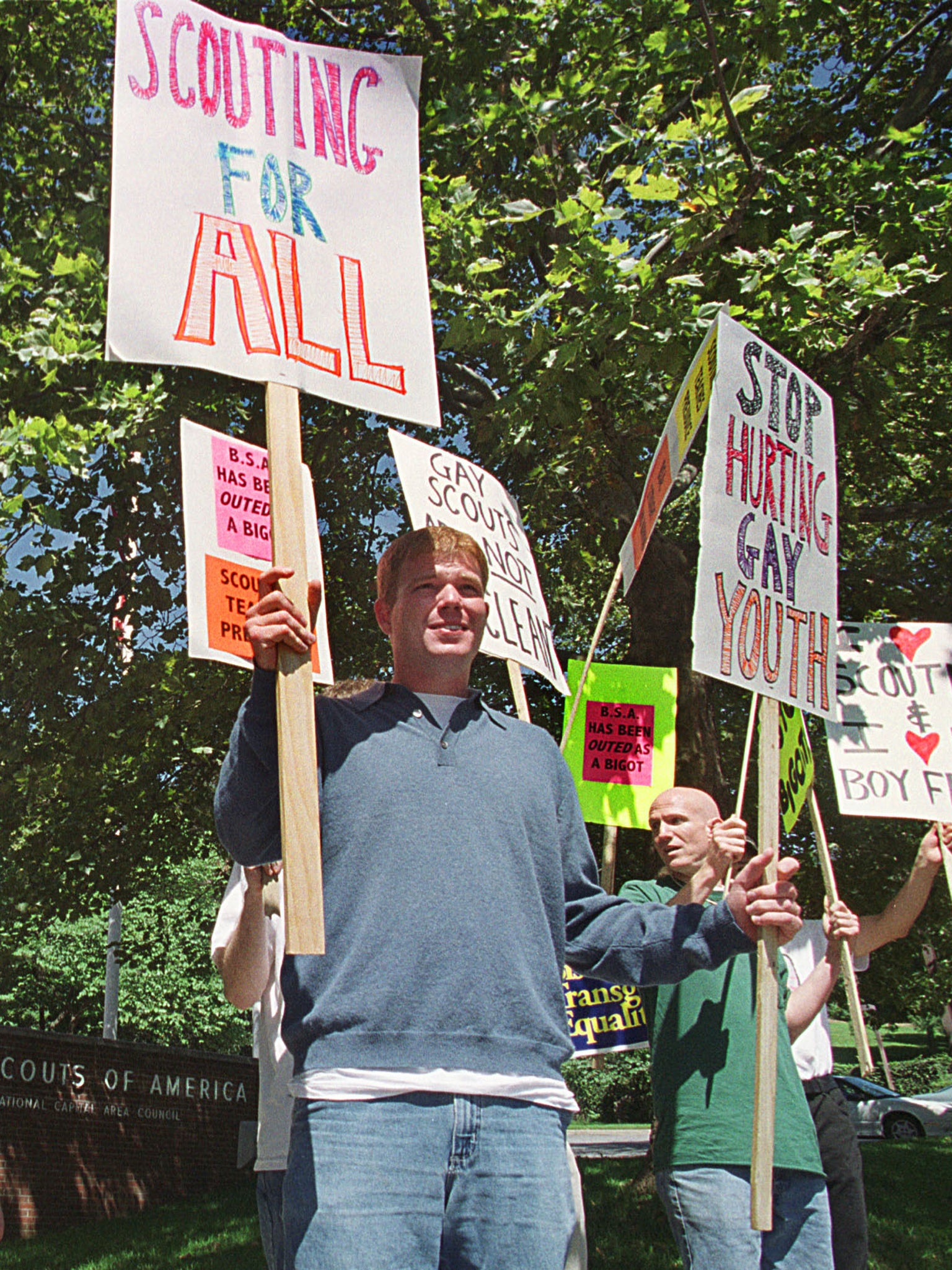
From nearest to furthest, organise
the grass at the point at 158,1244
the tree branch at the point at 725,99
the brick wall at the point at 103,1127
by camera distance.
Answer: the tree branch at the point at 725,99, the grass at the point at 158,1244, the brick wall at the point at 103,1127

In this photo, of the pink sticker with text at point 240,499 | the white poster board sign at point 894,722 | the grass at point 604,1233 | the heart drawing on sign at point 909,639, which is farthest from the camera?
the grass at point 604,1233

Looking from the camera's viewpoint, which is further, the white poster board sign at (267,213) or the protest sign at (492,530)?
the protest sign at (492,530)

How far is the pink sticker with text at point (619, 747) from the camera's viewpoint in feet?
19.0

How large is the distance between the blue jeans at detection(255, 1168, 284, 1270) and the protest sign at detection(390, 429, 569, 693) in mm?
1967

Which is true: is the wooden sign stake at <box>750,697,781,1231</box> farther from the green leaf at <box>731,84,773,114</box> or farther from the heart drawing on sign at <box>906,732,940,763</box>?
the green leaf at <box>731,84,773,114</box>

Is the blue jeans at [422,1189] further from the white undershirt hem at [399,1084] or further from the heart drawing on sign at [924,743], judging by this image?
the heart drawing on sign at [924,743]

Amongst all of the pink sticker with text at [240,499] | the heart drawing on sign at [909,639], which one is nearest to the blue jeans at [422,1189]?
the pink sticker with text at [240,499]

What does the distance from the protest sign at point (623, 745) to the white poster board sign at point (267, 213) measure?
3.47m

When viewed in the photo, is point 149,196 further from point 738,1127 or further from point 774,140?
point 774,140

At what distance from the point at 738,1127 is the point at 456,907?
1.31 metres

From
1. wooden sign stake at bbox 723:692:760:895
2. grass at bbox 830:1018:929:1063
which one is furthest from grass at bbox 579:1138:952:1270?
grass at bbox 830:1018:929:1063

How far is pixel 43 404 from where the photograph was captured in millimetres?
6910

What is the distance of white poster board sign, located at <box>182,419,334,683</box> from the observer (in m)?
3.93

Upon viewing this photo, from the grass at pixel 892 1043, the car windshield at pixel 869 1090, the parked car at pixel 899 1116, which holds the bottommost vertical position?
the grass at pixel 892 1043
